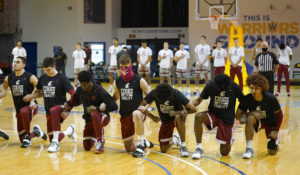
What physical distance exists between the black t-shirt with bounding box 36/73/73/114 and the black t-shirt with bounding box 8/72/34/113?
30 cm

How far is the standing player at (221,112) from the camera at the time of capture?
6965 millimetres

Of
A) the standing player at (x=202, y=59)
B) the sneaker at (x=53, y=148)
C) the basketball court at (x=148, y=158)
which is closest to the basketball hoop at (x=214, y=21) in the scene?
the standing player at (x=202, y=59)

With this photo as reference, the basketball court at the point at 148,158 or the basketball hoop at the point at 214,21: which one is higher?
the basketball hoop at the point at 214,21

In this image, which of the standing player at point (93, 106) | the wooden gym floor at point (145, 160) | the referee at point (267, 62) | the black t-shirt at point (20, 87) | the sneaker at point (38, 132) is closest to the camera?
the wooden gym floor at point (145, 160)

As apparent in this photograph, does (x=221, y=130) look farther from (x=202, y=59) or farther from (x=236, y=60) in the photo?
(x=202, y=59)

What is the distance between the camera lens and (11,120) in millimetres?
10875

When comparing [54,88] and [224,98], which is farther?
[54,88]

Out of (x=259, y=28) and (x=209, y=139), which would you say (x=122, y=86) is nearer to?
(x=209, y=139)

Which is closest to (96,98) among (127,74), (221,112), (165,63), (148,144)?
(127,74)

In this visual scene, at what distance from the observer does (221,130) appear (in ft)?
23.0

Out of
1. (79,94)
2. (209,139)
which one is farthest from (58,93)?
(209,139)

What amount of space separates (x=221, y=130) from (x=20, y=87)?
3410mm

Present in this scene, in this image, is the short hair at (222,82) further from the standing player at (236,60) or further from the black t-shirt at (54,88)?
the standing player at (236,60)

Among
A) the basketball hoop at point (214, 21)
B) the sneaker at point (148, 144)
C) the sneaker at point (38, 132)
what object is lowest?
the sneaker at point (148, 144)
